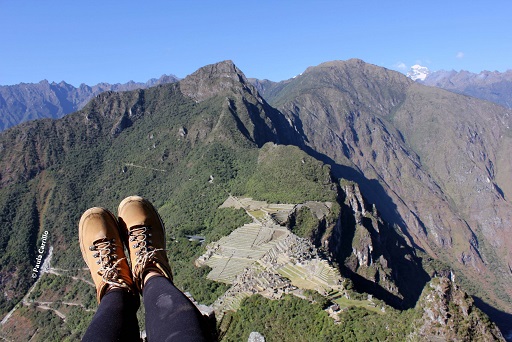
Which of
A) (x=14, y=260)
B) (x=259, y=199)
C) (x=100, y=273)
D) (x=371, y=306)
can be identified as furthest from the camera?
(x=14, y=260)

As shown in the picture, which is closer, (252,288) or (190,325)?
(190,325)

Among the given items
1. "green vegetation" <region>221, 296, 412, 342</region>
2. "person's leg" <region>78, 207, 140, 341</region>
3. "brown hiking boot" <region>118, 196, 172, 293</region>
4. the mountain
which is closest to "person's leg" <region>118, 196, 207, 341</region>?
"brown hiking boot" <region>118, 196, 172, 293</region>

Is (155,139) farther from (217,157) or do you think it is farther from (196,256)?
(196,256)

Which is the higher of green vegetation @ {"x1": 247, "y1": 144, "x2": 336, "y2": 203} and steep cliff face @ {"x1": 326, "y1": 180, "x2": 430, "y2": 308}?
green vegetation @ {"x1": 247, "y1": 144, "x2": 336, "y2": 203}

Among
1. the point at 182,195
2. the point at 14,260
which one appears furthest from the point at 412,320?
the point at 14,260

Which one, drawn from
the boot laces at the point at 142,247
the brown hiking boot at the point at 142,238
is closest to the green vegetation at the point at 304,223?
the brown hiking boot at the point at 142,238

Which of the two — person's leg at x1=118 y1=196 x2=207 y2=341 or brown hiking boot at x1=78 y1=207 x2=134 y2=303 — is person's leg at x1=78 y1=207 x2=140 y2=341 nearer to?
brown hiking boot at x1=78 y1=207 x2=134 y2=303

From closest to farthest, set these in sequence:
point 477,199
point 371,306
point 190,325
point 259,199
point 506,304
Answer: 1. point 190,325
2. point 371,306
3. point 259,199
4. point 506,304
5. point 477,199

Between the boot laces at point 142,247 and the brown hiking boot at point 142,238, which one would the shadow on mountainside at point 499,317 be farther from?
the boot laces at point 142,247
